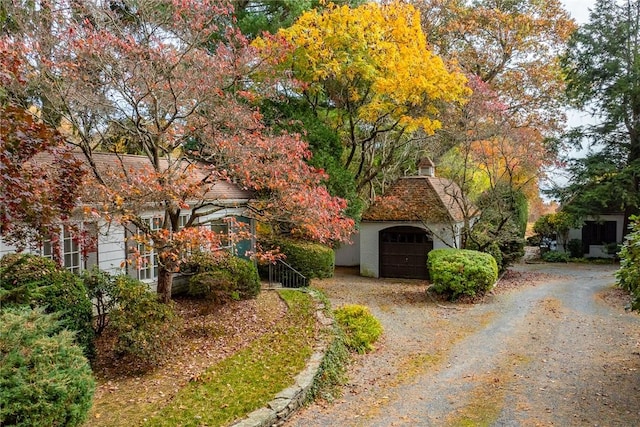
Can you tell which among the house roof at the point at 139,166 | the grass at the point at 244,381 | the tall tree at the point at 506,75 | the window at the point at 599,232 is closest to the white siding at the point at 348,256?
the tall tree at the point at 506,75

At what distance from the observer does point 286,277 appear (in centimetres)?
1627

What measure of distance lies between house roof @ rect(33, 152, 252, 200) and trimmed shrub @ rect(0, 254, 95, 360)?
206 centimetres

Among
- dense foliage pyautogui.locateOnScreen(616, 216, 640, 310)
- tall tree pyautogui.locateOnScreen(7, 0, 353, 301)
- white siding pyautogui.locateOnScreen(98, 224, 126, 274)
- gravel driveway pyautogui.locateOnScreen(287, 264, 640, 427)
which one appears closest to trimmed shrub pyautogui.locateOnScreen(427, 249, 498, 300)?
gravel driveway pyautogui.locateOnScreen(287, 264, 640, 427)

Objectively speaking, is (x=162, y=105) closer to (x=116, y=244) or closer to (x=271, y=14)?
(x=116, y=244)

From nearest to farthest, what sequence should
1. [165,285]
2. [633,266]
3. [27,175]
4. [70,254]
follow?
[27,175], [633,266], [165,285], [70,254]

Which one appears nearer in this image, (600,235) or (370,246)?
(370,246)

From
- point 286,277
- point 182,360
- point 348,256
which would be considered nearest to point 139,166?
point 286,277

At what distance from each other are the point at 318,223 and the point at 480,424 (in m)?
5.05

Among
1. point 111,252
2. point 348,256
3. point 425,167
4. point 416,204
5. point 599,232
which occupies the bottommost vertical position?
point 348,256

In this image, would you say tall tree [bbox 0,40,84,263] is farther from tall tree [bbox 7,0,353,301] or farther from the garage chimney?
the garage chimney

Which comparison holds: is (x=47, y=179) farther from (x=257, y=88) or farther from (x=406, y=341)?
(x=406, y=341)

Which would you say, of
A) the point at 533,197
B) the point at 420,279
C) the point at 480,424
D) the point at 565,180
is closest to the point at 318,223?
the point at 480,424

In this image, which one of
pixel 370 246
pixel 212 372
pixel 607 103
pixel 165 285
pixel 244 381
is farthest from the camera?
pixel 607 103

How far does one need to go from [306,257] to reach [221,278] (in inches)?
182
